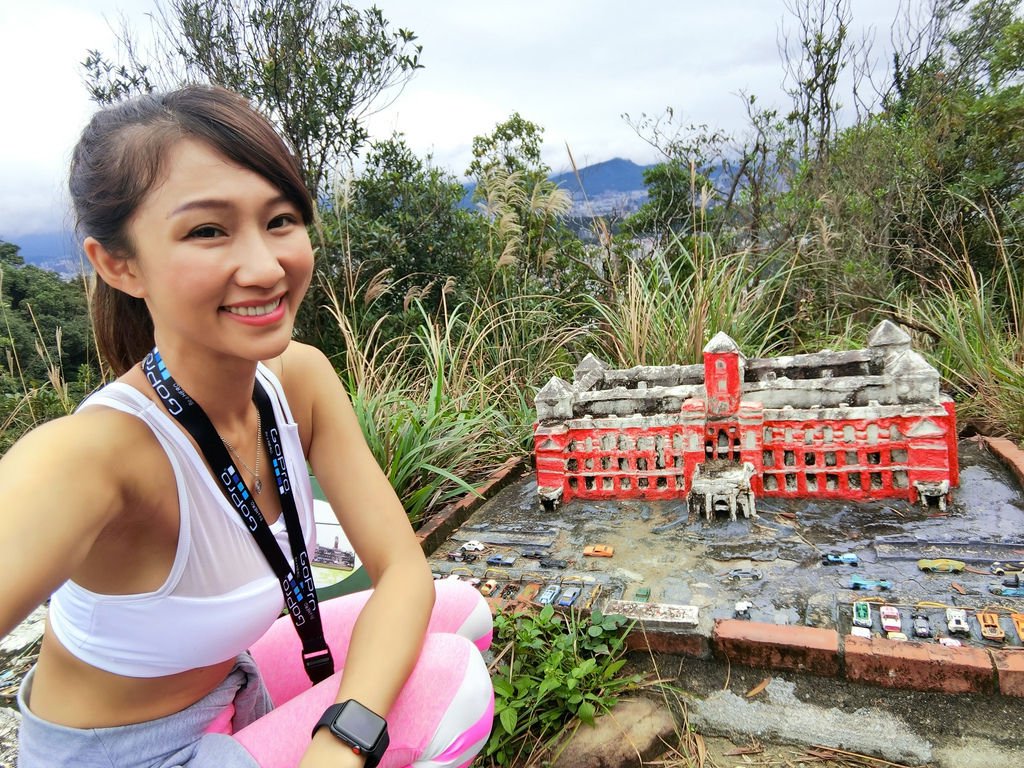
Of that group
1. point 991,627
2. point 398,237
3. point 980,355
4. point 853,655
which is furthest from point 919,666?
point 398,237

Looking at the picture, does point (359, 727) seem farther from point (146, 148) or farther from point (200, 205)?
point (146, 148)

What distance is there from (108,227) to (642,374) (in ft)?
10.4

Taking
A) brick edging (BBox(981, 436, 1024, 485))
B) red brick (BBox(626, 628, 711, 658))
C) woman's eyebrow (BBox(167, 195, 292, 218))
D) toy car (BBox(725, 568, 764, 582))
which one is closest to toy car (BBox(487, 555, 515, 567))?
red brick (BBox(626, 628, 711, 658))

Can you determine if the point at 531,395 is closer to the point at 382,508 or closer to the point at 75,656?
the point at 382,508

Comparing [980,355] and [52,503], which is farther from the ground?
[52,503]

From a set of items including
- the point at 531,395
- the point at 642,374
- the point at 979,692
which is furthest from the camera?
the point at 531,395

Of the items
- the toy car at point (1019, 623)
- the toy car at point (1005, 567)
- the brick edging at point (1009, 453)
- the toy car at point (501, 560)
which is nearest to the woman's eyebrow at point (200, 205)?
the toy car at point (501, 560)

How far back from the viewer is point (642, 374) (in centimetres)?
397

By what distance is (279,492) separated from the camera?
60.2 inches

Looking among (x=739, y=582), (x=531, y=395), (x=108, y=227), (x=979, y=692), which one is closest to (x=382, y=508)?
(x=108, y=227)

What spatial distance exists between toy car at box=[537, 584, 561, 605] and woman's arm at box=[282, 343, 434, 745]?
1101 millimetres

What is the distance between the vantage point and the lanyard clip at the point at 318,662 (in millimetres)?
1602

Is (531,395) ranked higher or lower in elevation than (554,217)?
lower

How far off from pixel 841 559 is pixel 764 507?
0.60 m
